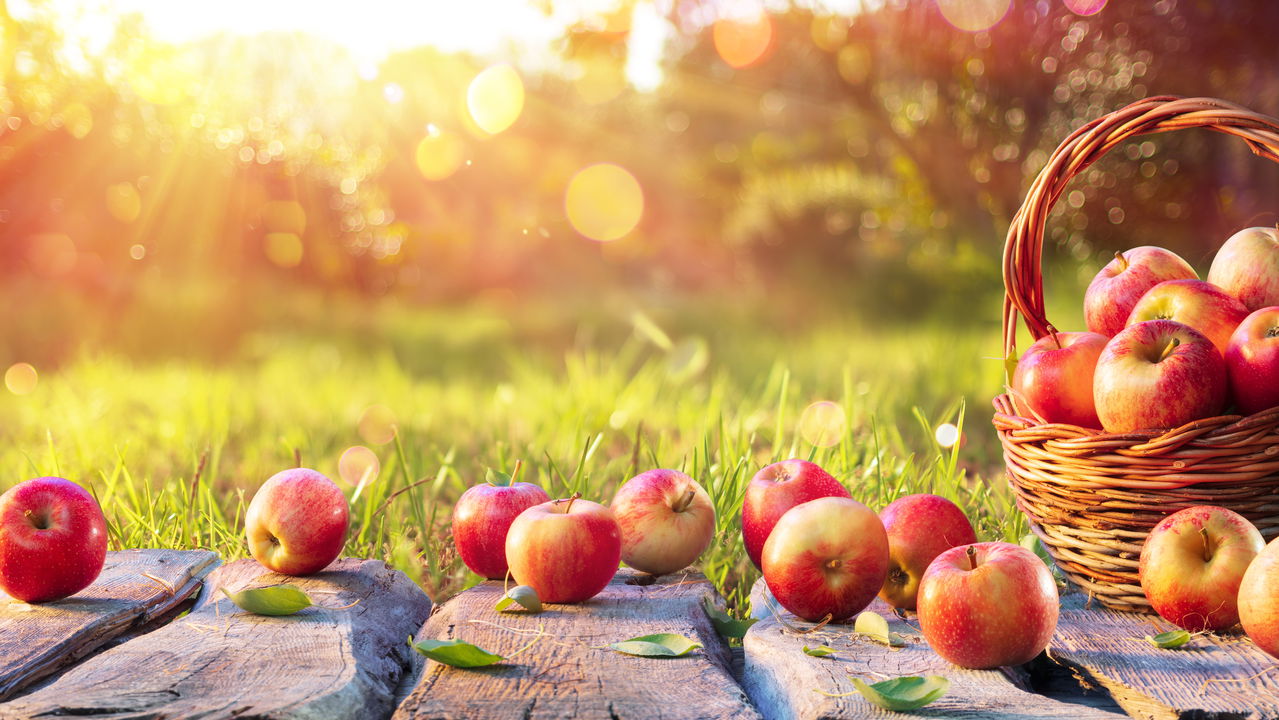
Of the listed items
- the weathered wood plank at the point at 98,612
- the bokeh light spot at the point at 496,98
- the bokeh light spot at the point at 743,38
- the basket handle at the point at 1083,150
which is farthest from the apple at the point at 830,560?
the bokeh light spot at the point at 496,98

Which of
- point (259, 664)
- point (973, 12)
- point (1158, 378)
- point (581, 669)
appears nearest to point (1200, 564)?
point (1158, 378)

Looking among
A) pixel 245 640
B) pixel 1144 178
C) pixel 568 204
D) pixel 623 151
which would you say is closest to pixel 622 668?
pixel 245 640

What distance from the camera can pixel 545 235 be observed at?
6477 mm

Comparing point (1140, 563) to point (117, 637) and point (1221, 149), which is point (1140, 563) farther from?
point (1221, 149)

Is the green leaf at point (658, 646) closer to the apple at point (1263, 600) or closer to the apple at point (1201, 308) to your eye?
the apple at point (1263, 600)

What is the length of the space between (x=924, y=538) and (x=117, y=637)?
1679mm

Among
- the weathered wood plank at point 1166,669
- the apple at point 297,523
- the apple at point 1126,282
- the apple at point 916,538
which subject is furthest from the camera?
the apple at point 1126,282

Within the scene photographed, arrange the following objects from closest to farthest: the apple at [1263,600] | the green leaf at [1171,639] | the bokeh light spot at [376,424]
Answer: the apple at [1263,600] < the green leaf at [1171,639] < the bokeh light spot at [376,424]

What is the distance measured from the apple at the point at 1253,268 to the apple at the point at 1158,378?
1.13 ft

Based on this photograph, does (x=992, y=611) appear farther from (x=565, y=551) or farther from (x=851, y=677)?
(x=565, y=551)

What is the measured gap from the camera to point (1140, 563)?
6.25ft

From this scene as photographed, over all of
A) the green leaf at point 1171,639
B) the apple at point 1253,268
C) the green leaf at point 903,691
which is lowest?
the green leaf at point 1171,639

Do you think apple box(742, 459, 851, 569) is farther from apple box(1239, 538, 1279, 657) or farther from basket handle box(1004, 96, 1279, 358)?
apple box(1239, 538, 1279, 657)

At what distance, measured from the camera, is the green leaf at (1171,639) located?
1.76 m
